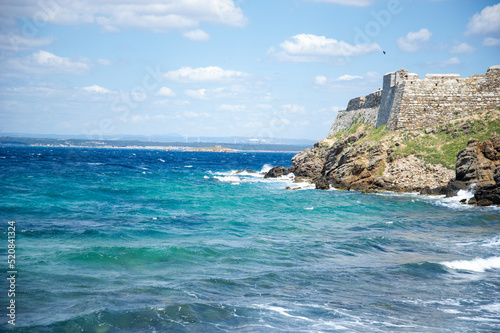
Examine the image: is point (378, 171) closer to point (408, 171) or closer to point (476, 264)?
point (408, 171)

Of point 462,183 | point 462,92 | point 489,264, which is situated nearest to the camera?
point 489,264

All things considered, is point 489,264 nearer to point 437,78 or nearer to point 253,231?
point 253,231

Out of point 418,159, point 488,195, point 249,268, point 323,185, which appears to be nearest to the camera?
point 249,268

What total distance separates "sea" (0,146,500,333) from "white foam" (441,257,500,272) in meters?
0.06

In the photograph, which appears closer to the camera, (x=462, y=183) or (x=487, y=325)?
(x=487, y=325)

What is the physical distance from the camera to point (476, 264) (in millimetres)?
13602

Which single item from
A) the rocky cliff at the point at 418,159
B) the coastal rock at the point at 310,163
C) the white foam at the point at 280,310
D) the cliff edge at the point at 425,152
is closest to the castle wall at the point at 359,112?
the cliff edge at the point at 425,152

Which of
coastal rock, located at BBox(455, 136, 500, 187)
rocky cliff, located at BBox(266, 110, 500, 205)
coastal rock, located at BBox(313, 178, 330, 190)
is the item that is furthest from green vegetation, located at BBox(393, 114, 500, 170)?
coastal rock, located at BBox(313, 178, 330, 190)

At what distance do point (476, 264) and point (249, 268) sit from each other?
24.2 ft

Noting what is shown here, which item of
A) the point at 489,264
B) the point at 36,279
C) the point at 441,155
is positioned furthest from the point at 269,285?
the point at 441,155

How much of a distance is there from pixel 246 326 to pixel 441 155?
29030 mm

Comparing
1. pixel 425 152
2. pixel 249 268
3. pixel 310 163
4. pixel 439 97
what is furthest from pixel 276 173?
pixel 249 268

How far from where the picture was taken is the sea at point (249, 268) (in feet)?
30.6

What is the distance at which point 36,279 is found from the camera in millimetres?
11883
